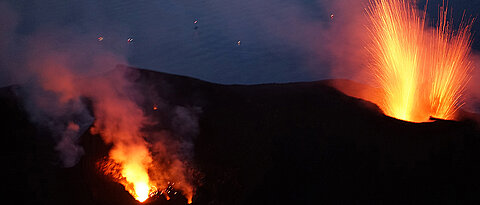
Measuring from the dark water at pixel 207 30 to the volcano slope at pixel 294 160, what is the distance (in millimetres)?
2982

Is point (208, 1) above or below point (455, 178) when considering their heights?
below

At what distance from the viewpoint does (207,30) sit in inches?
389

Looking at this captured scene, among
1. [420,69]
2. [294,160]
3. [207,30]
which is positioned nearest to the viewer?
[294,160]

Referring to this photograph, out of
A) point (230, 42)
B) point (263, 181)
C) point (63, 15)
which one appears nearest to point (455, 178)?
point (263, 181)

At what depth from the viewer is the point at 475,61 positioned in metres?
7.78

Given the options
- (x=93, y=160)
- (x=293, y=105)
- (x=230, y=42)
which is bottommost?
(x=93, y=160)

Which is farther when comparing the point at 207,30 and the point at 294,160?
the point at 207,30

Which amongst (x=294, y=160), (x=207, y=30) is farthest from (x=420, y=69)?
(x=207, y=30)

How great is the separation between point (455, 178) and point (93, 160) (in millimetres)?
4916

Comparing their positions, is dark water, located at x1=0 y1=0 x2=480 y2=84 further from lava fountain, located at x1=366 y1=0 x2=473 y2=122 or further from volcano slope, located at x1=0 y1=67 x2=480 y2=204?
volcano slope, located at x1=0 y1=67 x2=480 y2=204

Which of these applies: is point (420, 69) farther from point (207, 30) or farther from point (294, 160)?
point (207, 30)

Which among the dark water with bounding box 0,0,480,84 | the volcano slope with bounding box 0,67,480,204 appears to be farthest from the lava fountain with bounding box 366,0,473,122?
the dark water with bounding box 0,0,480,84

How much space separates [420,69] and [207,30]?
6.30 m

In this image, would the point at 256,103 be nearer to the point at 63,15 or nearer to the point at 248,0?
the point at 248,0
